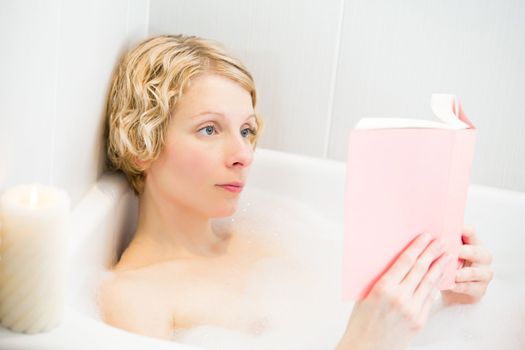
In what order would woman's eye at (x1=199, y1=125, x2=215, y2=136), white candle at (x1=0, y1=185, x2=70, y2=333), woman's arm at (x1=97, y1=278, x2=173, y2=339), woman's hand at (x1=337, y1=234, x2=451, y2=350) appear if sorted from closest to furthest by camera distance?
white candle at (x1=0, y1=185, x2=70, y2=333)
woman's hand at (x1=337, y1=234, x2=451, y2=350)
woman's arm at (x1=97, y1=278, x2=173, y2=339)
woman's eye at (x1=199, y1=125, x2=215, y2=136)

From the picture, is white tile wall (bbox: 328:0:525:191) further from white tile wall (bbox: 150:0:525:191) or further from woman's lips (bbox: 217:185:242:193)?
woman's lips (bbox: 217:185:242:193)

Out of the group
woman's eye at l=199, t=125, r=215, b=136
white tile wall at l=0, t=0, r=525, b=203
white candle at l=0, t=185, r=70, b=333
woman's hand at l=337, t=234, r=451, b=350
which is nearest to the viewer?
white candle at l=0, t=185, r=70, b=333

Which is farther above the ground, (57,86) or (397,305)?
(57,86)

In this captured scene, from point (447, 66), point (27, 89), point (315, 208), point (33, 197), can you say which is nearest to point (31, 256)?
point (33, 197)

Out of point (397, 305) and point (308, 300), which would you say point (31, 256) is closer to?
point (397, 305)

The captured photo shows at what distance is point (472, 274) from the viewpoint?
3.81 feet

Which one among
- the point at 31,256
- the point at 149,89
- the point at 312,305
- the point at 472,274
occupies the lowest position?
the point at 312,305

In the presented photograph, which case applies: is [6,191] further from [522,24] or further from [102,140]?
[522,24]

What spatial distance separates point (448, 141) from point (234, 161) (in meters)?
0.43

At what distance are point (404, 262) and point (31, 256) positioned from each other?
1.44 feet

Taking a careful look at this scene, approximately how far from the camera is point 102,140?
51.2 inches

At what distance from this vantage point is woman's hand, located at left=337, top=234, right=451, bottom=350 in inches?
35.1

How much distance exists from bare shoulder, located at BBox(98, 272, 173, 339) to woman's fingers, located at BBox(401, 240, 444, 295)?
37cm

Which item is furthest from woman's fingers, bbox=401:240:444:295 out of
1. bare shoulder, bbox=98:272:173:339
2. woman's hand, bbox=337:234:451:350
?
bare shoulder, bbox=98:272:173:339
